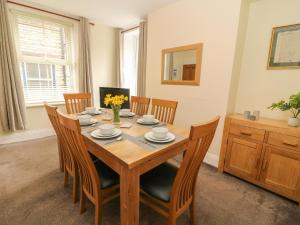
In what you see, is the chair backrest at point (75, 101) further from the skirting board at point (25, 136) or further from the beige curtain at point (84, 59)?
the skirting board at point (25, 136)

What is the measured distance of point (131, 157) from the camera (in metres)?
1.01

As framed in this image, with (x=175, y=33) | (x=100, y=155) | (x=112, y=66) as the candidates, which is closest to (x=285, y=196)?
(x=100, y=155)

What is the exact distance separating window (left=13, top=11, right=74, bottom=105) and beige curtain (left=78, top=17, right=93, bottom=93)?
0.29m

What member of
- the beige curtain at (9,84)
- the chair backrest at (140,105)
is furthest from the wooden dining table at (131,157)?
the beige curtain at (9,84)

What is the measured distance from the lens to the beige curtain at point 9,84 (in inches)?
99.6

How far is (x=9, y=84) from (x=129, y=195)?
116 inches

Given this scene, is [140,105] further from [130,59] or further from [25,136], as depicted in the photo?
[25,136]

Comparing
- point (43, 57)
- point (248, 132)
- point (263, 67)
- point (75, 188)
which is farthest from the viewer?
point (43, 57)

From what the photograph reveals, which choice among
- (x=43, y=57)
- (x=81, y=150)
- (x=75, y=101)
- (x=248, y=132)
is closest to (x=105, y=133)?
(x=81, y=150)

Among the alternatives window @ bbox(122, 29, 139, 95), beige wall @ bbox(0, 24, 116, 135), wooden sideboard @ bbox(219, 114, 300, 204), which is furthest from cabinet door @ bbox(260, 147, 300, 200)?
beige wall @ bbox(0, 24, 116, 135)

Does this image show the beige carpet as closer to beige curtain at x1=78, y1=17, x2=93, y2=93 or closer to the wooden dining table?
the wooden dining table

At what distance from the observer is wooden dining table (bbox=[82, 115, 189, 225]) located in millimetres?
992

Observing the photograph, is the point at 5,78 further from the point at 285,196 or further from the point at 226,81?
the point at 285,196

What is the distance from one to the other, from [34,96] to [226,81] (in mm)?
3532
